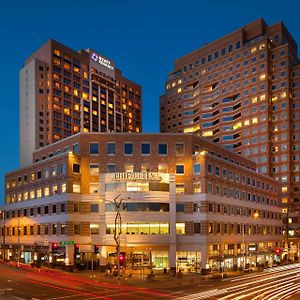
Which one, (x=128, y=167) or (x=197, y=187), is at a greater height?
(x=128, y=167)

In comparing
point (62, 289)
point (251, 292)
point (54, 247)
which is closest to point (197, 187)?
point (54, 247)

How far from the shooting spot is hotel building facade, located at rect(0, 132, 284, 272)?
79000mm

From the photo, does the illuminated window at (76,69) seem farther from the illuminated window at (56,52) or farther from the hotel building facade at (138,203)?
the hotel building facade at (138,203)

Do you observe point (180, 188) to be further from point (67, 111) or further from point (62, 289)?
point (67, 111)

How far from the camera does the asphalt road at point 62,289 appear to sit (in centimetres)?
4834

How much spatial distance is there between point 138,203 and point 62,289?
2675 centimetres

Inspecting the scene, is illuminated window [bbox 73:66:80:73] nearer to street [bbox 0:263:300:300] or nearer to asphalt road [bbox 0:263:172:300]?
street [bbox 0:263:300:300]

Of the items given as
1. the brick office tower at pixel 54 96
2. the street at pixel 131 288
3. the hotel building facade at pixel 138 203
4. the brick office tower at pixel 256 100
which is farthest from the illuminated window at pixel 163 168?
the brick office tower at pixel 54 96

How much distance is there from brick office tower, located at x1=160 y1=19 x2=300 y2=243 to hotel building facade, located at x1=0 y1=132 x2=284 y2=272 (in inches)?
2685

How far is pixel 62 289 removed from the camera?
5431 cm

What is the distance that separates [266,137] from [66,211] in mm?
92555

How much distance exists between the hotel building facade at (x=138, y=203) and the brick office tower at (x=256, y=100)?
68199mm

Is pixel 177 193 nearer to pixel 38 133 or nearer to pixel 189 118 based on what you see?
pixel 38 133

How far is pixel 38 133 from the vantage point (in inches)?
6506
